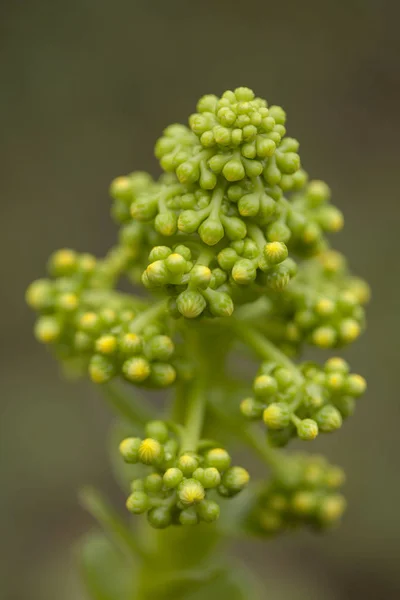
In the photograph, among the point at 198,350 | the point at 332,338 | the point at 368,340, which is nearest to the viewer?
the point at 332,338

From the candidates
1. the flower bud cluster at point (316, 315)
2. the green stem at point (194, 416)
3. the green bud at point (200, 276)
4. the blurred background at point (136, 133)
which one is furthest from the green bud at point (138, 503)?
the blurred background at point (136, 133)

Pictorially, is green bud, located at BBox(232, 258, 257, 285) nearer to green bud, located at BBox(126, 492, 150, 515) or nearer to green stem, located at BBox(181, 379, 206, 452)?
green stem, located at BBox(181, 379, 206, 452)

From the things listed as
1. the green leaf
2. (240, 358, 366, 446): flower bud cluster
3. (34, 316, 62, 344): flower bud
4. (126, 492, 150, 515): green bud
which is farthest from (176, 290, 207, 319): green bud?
the green leaf

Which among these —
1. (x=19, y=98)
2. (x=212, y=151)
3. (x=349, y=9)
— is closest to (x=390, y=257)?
(x=349, y=9)

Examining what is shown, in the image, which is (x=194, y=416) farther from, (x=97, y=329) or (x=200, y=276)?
(x=200, y=276)

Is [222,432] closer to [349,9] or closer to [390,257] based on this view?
[390,257]

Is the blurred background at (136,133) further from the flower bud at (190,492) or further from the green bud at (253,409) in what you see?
the flower bud at (190,492)

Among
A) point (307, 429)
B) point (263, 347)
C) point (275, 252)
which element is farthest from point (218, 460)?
point (275, 252)
